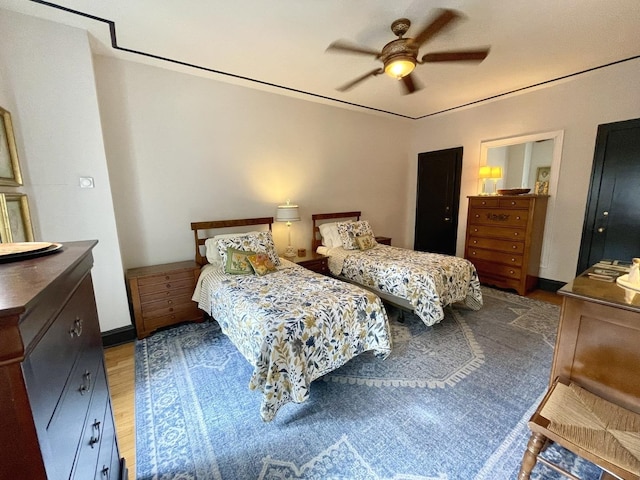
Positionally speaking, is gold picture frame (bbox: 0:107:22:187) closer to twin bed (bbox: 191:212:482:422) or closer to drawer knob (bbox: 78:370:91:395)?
twin bed (bbox: 191:212:482:422)

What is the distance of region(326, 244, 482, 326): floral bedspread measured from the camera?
266 centimetres

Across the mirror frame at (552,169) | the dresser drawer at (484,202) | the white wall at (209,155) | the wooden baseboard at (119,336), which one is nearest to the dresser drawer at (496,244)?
the dresser drawer at (484,202)

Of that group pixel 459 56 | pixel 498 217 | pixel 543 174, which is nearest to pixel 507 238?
pixel 498 217

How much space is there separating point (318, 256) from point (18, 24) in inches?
135

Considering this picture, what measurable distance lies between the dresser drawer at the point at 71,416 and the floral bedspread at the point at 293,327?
0.87 m

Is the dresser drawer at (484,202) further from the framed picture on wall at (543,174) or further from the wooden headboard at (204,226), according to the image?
the wooden headboard at (204,226)

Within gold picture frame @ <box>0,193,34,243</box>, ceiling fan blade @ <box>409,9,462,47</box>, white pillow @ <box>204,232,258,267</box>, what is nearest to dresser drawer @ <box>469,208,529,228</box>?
ceiling fan blade @ <box>409,9,462,47</box>

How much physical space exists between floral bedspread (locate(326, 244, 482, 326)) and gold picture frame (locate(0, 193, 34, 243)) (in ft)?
9.63

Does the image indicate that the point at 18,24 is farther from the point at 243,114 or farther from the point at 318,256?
the point at 318,256

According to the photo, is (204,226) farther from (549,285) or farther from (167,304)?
(549,285)

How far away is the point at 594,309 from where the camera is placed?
1.32 metres

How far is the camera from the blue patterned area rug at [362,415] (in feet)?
4.63

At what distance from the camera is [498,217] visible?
373 centimetres

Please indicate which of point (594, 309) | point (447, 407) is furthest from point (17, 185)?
point (594, 309)
